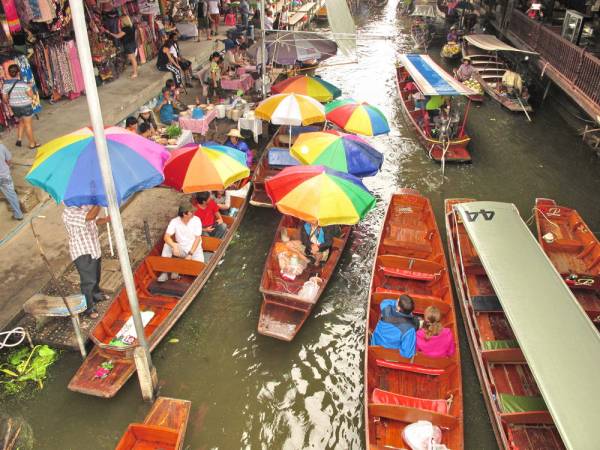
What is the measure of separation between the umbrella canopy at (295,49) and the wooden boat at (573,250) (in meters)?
8.48

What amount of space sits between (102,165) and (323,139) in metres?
5.41

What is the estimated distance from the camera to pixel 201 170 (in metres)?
8.44

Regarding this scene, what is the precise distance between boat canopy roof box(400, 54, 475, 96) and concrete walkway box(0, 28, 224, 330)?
847cm

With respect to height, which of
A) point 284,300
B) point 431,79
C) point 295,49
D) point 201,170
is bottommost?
point 284,300

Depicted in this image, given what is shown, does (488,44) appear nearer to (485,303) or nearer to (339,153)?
(339,153)

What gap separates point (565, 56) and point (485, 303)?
449 inches

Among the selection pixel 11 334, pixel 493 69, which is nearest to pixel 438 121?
pixel 493 69

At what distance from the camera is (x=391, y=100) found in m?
19.1

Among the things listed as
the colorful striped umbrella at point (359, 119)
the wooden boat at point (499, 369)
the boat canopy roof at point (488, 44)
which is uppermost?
the boat canopy roof at point (488, 44)

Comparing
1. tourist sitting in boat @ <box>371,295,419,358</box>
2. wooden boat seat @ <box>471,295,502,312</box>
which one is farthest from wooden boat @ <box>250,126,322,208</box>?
wooden boat seat @ <box>471,295,502,312</box>

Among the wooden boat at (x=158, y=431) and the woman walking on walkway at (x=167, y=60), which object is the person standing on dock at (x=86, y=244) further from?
the woman walking on walkway at (x=167, y=60)

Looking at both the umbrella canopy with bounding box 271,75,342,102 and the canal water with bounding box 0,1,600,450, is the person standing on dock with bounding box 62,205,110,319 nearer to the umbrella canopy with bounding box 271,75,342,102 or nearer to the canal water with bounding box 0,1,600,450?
the canal water with bounding box 0,1,600,450

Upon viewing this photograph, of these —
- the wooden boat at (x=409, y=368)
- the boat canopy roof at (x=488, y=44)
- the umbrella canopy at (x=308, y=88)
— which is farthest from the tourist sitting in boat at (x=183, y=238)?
the boat canopy roof at (x=488, y=44)

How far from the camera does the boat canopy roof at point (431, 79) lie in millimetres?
13523
